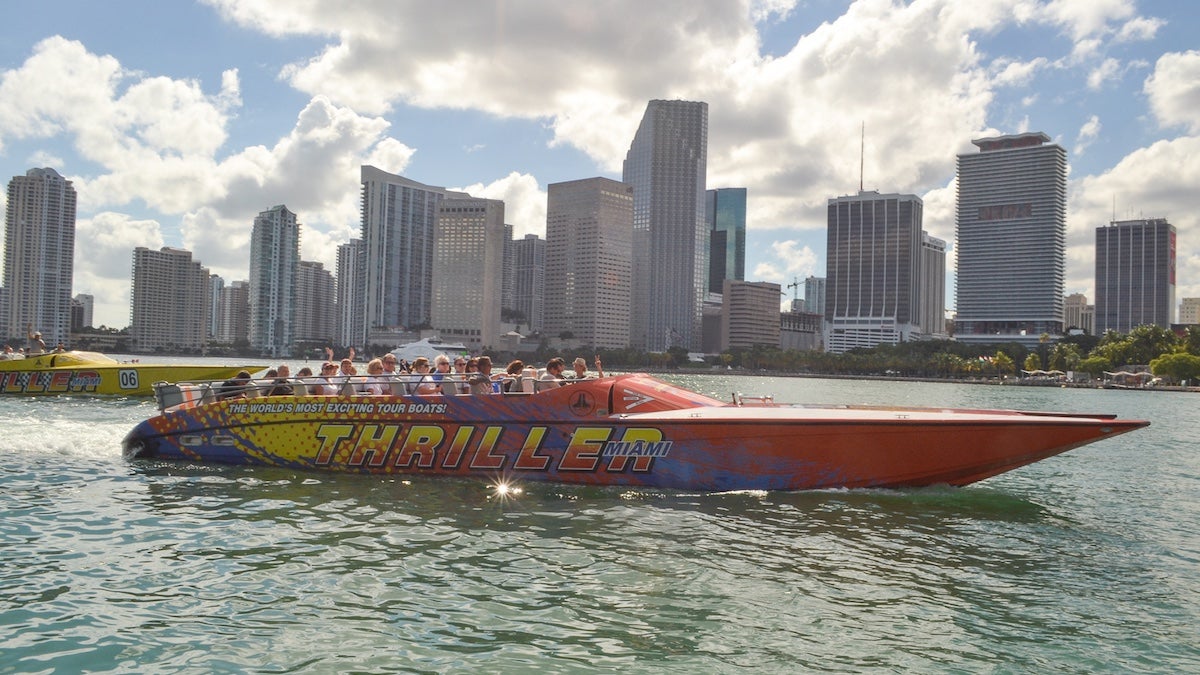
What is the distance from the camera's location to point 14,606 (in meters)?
6.49

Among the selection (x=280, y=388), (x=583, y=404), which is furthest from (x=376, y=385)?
(x=583, y=404)

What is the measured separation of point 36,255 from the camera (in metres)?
162

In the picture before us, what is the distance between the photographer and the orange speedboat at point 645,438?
11.6 metres

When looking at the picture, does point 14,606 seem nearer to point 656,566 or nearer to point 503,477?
point 656,566

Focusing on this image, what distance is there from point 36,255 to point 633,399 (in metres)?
190

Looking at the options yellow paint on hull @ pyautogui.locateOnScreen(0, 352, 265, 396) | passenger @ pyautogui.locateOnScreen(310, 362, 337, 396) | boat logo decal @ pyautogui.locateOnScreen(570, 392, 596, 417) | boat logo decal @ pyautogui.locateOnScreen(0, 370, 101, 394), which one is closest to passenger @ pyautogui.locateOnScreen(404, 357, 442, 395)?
passenger @ pyautogui.locateOnScreen(310, 362, 337, 396)

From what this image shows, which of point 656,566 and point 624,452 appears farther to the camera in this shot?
point 624,452

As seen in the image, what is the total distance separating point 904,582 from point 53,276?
643 ft

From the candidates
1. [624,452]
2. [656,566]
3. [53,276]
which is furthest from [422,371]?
[53,276]

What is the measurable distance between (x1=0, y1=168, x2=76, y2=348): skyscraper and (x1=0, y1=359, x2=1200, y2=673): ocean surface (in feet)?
598

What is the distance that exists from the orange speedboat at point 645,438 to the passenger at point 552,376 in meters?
0.29

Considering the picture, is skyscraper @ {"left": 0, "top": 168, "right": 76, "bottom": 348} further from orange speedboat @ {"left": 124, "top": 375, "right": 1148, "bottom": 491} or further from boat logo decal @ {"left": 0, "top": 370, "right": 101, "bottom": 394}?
orange speedboat @ {"left": 124, "top": 375, "right": 1148, "bottom": 491}

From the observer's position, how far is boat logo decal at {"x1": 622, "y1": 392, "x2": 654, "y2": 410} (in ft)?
40.5

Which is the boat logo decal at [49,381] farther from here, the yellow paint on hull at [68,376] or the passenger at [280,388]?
the passenger at [280,388]
